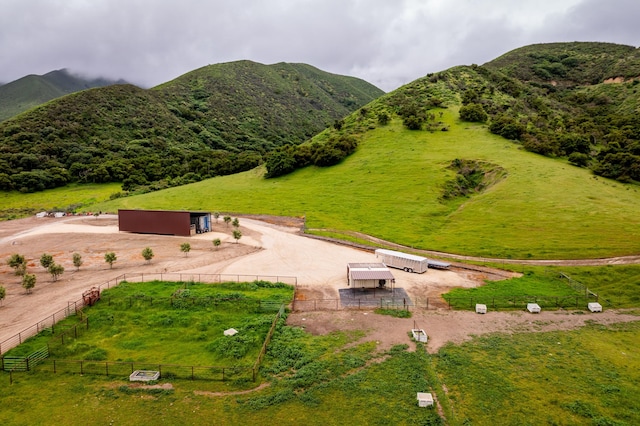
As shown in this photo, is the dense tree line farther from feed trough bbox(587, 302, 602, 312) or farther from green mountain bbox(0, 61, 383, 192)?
feed trough bbox(587, 302, 602, 312)

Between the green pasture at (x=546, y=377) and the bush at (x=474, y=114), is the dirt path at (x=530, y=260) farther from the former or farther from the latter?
the bush at (x=474, y=114)

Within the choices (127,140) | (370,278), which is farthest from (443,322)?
(127,140)

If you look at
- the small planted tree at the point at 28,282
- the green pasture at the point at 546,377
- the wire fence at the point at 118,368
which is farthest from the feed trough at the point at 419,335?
the small planted tree at the point at 28,282

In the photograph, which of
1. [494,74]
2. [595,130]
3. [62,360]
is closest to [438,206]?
[62,360]

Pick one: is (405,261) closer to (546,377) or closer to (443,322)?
(443,322)

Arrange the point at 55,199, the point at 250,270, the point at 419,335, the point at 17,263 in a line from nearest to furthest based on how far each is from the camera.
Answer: the point at 419,335 → the point at 17,263 → the point at 250,270 → the point at 55,199
